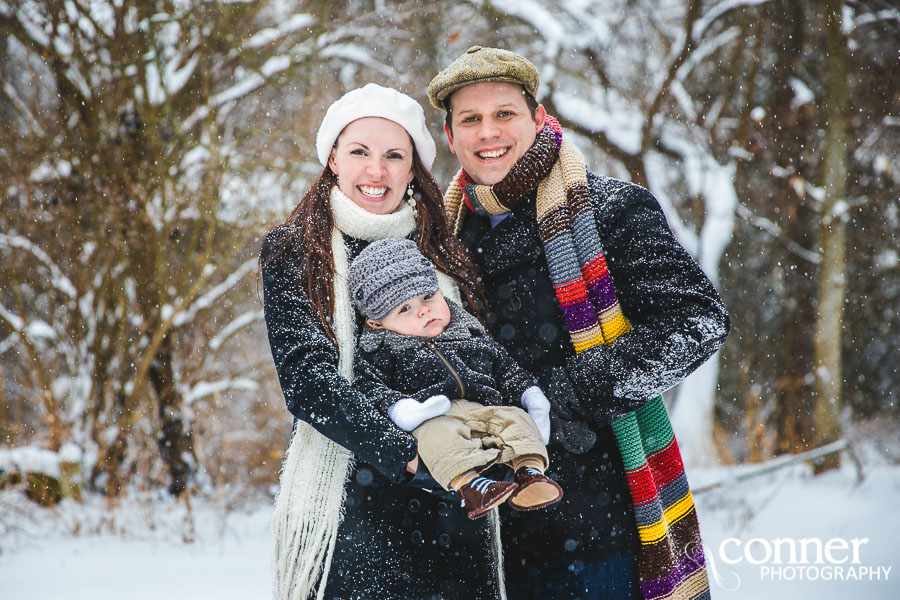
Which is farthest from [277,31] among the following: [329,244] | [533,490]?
[533,490]

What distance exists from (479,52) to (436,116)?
712 cm

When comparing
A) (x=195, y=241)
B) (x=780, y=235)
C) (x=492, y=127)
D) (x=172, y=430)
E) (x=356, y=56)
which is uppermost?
(x=356, y=56)

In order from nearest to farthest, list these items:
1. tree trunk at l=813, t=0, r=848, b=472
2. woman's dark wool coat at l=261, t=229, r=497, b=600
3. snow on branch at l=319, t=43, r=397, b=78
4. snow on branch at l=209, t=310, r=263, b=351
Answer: woman's dark wool coat at l=261, t=229, r=497, b=600, snow on branch at l=209, t=310, r=263, b=351, snow on branch at l=319, t=43, r=397, b=78, tree trunk at l=813, t=0, r=848, b=472

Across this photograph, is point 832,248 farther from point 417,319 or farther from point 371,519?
point 371,519

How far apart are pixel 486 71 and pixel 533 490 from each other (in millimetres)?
1229

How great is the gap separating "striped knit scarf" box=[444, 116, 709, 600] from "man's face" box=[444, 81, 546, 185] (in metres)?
0.05

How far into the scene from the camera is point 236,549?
5188mm

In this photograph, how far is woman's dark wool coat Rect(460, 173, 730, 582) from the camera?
1891 mm

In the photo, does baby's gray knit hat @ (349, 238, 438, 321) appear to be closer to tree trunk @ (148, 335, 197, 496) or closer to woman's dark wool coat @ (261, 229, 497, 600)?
woman's dark wool coat @ (261, 229, 497, 600)

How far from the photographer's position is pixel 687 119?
24.3 ft

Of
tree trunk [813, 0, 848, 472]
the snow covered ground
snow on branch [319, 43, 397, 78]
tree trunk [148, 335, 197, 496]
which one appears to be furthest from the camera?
tree trunk [813, 0, 848, 472]

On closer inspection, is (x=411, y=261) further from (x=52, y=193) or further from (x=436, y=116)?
(x=436, y=116)

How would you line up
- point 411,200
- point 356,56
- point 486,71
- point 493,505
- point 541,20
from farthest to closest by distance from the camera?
point 356,56, point 541,20, point 411,200, point 486,71, point 493,505

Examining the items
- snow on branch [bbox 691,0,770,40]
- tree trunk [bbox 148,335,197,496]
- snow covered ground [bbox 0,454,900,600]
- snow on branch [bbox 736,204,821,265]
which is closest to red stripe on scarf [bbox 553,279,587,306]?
snow covered ground [bbox 0,454,900,600]
